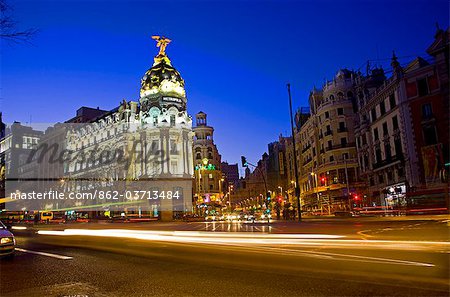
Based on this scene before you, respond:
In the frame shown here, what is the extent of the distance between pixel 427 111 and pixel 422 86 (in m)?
2.75

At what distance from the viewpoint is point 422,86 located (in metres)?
40.2

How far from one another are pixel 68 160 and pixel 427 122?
8764 cm

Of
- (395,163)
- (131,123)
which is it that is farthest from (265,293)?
(131,123)

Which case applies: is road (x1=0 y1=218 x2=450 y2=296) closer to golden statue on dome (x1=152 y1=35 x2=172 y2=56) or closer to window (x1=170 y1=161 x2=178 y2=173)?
window (x1=170 y1=161 x2=178 y2=173)

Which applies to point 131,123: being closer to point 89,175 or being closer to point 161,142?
point 161,142

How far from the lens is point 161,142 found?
87375 millimetres

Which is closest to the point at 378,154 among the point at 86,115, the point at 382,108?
the point at 382,108

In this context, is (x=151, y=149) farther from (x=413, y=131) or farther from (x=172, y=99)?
(x=413, y=131)

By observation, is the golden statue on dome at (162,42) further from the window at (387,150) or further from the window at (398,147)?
the window at (398,147)

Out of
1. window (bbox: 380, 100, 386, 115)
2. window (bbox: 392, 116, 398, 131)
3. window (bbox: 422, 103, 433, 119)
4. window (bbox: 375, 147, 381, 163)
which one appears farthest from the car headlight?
window (bbox: 375, 147, 381, 163)

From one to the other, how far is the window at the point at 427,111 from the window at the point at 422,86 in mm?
1240

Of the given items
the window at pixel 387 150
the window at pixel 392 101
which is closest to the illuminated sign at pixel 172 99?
the window at pixel 387 150

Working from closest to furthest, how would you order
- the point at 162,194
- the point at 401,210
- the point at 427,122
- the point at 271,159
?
1. the point at 401,210
2. the point at 427,122
3. the point at 162,194
4. the point at 271,159

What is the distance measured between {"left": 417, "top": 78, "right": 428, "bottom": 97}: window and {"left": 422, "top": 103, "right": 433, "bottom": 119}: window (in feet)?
4.07
